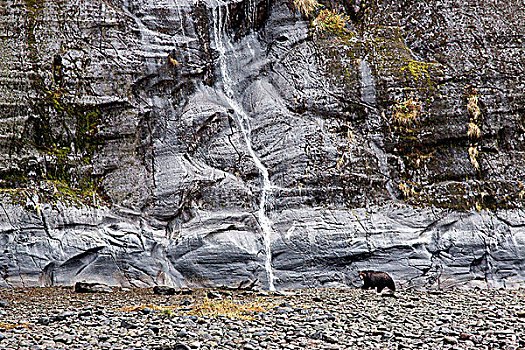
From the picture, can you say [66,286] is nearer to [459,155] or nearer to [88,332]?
[88,332]

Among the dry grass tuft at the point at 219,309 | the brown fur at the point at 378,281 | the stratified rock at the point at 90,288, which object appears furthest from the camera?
the brown fur at the point at 378,281

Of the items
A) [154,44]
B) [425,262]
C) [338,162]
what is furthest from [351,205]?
[154,44]

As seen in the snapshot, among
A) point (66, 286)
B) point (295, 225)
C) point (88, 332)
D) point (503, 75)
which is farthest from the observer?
point (503, 75)

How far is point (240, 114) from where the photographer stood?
12.7 m

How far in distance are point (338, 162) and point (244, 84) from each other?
3.11 m

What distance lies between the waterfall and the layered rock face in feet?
0.16

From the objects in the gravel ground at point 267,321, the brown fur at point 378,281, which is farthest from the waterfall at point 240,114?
the brown fur at point 378,281

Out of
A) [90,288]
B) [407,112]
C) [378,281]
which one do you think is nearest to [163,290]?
[90,288]

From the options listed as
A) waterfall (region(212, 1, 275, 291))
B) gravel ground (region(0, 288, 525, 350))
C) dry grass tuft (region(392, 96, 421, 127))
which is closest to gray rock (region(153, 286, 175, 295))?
gravel ground (region(0, 288, 525, 350))

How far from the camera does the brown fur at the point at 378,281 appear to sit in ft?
34.3

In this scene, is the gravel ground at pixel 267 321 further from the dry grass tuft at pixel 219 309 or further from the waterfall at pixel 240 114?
the waterfall at pixel 240 114

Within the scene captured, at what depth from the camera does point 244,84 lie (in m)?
13.0

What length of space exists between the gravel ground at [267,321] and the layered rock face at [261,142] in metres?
1.09

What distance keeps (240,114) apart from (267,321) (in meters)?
6.24
